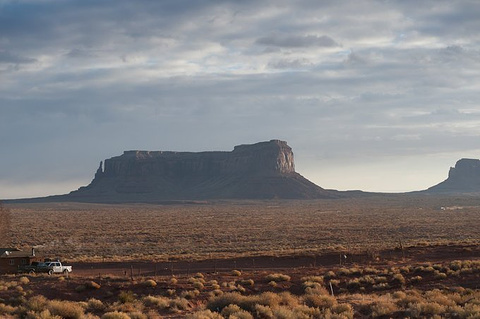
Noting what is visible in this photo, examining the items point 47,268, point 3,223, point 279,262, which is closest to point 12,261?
point 47,268

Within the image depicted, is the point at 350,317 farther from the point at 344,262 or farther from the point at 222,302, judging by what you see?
the point at 344,262

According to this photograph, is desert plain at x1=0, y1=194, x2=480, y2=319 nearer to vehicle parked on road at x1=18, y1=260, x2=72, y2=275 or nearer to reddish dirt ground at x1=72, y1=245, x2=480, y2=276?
reddish dirt ground at x1=72, y1=245, x2=480, y2=276

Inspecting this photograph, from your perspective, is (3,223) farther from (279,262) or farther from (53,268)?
(279,262)

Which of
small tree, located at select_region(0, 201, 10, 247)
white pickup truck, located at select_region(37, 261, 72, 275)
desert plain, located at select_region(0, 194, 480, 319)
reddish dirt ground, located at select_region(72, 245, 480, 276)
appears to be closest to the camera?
desert plain, located at select_region(0, 194, 480, 319)

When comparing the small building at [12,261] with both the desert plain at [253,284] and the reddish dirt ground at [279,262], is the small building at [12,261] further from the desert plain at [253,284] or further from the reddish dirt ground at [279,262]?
the reddish dirt ground at [279,262]

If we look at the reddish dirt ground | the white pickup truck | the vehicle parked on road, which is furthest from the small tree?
the white pickup truck

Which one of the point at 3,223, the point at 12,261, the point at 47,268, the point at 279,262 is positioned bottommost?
the point at 279,262

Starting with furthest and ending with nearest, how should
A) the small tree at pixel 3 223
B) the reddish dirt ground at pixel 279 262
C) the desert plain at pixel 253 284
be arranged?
1. the small tree at pixel 3 223
2. the reddish dirt ground at pixel 279 262
3. the desert plain at pixel 253 284

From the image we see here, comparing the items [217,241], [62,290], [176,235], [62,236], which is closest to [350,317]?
[62,290]

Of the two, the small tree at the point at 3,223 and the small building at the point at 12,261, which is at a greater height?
the small tree at the point at 3,223

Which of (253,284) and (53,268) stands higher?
(53,268)

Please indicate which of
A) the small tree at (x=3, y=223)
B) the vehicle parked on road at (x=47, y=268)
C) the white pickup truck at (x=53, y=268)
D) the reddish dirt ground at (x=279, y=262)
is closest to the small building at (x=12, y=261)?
the vehicle parked on road at (x=47, y=268)

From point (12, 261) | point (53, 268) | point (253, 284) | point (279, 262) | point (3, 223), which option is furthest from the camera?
point (3, 223)

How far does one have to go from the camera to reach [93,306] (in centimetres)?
2244
